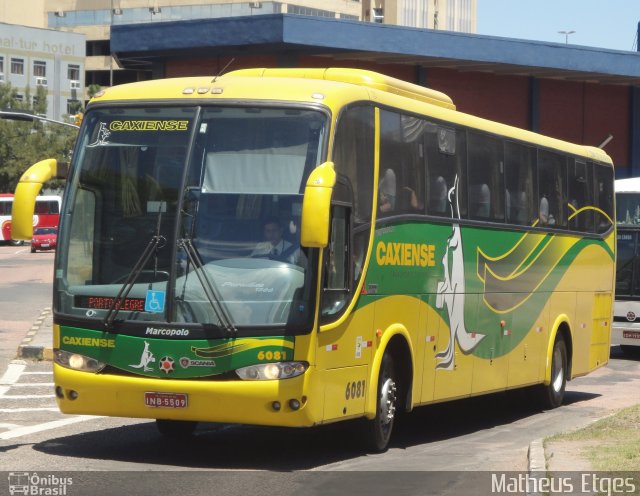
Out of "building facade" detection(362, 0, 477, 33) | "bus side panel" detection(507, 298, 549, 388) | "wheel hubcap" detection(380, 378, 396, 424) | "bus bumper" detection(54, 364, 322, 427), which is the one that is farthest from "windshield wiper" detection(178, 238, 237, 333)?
"building facade" detection(362, 0, 477, 33)

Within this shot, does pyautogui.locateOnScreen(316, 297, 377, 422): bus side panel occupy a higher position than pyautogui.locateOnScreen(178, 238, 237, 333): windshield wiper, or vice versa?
pyautogui.locateOnScreen(178, 238, 237, 333): windshield wiper

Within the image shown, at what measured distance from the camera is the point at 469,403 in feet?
63.2

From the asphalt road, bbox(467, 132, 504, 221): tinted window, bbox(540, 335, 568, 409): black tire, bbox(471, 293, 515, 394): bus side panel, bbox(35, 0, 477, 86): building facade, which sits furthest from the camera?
bbox(35, 0, 477, 86): building facade

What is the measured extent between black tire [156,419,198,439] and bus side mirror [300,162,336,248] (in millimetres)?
3555

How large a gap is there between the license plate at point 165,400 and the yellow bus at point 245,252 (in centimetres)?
1

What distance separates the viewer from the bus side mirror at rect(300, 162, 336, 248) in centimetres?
1052

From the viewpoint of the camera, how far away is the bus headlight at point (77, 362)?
11.6 metres

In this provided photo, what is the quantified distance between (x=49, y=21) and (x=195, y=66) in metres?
104

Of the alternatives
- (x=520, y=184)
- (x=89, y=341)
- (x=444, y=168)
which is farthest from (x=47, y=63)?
(x=89, y=341)

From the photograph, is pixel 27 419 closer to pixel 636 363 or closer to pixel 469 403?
pixel 469 403

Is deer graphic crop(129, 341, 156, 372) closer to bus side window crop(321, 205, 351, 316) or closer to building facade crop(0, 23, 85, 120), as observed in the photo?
bus side window crop(321, 205, 351, 316)

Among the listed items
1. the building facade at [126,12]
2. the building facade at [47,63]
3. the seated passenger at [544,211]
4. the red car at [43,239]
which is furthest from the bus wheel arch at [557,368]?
the building facade at [126,12]

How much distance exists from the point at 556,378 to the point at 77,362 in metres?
8.82

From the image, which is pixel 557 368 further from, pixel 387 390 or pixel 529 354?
pixel 387 390
